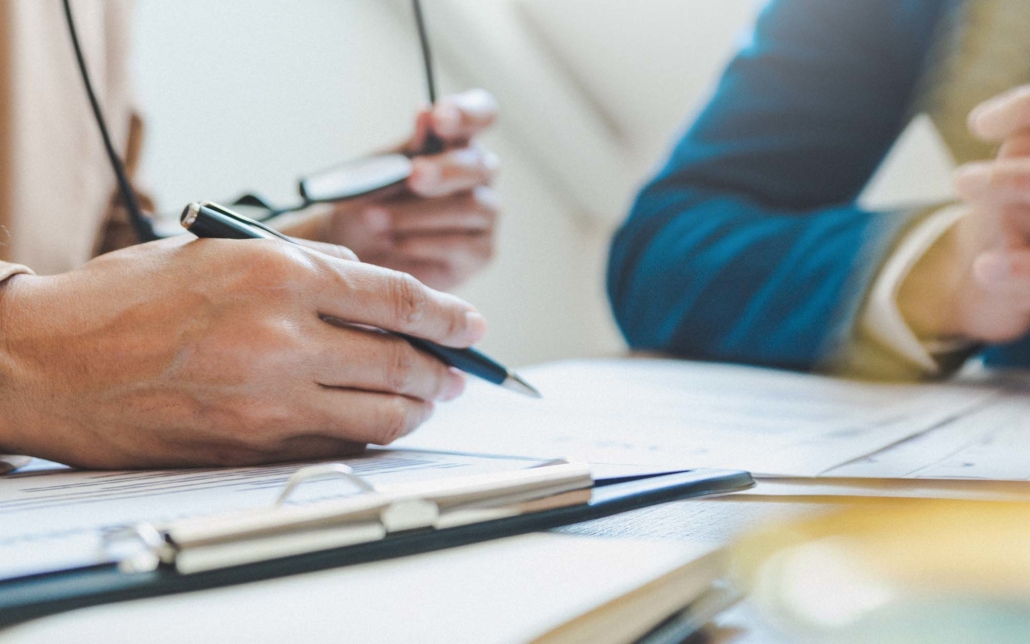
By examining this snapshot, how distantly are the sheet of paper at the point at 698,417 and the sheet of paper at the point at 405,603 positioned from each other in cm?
11

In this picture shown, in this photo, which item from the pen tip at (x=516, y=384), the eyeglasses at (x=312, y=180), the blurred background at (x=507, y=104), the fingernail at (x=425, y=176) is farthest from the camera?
the blurred background at (x=507, y=104)

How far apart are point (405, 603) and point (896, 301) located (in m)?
0.50

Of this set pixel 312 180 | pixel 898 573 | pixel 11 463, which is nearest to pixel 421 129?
pixel 312 180

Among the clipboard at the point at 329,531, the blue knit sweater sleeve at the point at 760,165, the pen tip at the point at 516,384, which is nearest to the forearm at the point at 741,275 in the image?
the blue knit sweater sleeve at the point at 760,165

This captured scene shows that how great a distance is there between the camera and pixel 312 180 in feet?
1.56

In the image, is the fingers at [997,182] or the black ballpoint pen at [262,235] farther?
the fingers at [997,182]

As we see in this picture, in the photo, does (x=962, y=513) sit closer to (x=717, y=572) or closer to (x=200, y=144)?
(x=717, y=572)

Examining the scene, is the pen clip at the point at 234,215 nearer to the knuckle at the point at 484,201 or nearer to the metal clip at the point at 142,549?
the metal clip at the point at 142,549

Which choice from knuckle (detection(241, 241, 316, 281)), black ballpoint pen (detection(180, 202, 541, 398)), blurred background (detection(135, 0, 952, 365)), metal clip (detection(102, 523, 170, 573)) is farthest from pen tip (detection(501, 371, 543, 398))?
blurred background (detection(135, 0, 952, 365))

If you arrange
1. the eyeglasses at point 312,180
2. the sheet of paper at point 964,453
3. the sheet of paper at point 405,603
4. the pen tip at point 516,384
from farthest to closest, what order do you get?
the eyeglasses at point 312,180, the pen tip at point 516,384, the sheet of paper at point 964,453, the sheet of paper at point 405,603

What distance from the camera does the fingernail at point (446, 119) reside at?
591 mm

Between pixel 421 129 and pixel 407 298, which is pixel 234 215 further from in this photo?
pixel 421 129

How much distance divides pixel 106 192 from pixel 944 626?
2.10 ft

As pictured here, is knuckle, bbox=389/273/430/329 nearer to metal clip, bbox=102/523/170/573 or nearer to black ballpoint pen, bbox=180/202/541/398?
black ballpoint pen, bbox=180/202/541/398
